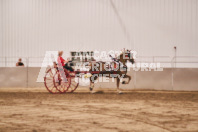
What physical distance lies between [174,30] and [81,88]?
6.13m

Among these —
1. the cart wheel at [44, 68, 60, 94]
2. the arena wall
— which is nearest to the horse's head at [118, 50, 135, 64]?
the cart wheel at [44, 68, 60, 94]

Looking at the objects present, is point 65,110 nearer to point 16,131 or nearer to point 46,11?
point 16,131

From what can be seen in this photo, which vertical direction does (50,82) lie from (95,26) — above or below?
below

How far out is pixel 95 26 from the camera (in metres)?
19.5

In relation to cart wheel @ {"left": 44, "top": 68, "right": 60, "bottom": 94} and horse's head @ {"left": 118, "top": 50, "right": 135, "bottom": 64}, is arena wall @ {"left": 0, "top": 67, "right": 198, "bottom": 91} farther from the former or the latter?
horse's head @ {"left": 118, "top": 50, "right": 135, "bottom": 64}

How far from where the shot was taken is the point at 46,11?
782 inches

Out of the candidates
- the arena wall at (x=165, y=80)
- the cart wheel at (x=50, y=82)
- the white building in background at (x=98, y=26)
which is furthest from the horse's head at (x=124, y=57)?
the white building in background at (x=98, y=26)

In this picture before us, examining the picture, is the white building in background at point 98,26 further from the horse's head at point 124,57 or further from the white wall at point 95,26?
the horse's head at point 124,57

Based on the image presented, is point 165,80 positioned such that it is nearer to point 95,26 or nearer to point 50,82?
point 95,26

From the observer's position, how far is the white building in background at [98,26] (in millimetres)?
18422

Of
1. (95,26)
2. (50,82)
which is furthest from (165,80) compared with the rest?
(50,82)

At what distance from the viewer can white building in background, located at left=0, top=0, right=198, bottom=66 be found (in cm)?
1842

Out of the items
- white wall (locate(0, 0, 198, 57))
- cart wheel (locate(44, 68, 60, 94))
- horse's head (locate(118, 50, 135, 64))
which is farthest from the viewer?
white wall (locate(0, 0, 198, 57))

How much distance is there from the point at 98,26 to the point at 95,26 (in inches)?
7.6
